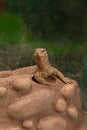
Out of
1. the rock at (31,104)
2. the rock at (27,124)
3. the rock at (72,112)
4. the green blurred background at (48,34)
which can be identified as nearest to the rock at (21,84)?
the rock at (31,104)

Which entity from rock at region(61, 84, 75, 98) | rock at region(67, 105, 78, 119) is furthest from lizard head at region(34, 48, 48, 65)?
rock at region(67, 105, 78, 119)

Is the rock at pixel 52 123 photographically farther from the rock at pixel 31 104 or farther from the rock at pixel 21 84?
the rock at pixel 21 84

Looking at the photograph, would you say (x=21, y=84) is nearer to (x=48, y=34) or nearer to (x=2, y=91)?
(x=2, y=91)

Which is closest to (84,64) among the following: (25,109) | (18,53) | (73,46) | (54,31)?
(73,46)

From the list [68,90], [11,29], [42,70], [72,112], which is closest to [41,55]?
[42,70]

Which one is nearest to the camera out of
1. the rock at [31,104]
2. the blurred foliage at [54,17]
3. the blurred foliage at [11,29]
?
the rock at [31,104]

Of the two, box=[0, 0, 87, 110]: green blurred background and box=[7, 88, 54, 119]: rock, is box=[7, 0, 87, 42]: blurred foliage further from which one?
box=[7, 88, 54, 119]: rock

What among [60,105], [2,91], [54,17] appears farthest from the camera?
[54,17]
